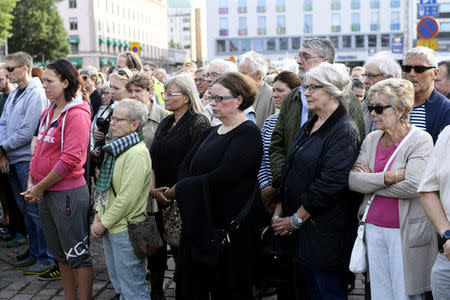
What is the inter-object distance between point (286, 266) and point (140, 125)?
1.72 meters

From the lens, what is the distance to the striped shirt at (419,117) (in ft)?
13.0

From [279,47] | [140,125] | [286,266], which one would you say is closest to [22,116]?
[140,125]

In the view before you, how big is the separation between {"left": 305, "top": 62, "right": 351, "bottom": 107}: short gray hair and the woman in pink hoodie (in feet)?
7.08

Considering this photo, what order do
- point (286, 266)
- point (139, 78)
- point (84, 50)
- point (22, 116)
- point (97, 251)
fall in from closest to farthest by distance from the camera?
point (286, 266)
point (139, 78)
point (22, 116)
point (97, 251)
point (84, 50)

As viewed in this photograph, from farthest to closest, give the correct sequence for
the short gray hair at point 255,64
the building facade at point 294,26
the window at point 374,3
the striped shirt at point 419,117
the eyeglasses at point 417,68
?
the building facade at point 294,26, the window at point 374,3, the short gray hair at point 255,64, the eyeglasses at point 417,68, the striped shirt at point 419,117

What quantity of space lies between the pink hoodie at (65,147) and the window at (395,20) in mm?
64767

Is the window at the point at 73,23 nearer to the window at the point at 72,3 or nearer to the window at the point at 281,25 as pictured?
the window at the point at 72,3

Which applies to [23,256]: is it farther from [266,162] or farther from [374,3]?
[374,3]

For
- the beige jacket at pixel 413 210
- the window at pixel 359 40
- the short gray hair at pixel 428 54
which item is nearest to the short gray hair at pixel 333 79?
the beige jacket at pixel 413 210

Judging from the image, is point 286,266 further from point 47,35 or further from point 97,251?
point 47,35

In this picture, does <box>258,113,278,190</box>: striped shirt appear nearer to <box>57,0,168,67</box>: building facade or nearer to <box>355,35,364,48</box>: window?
<box>57,0,168,67</box>: building facade

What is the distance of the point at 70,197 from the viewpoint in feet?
15.3

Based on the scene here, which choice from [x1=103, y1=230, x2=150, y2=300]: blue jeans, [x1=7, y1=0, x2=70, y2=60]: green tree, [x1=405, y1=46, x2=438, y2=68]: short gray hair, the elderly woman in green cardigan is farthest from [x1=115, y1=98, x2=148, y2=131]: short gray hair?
[x1=7, y1=0, x2=70, y2=60]: green tree

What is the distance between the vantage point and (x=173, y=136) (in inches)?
188
